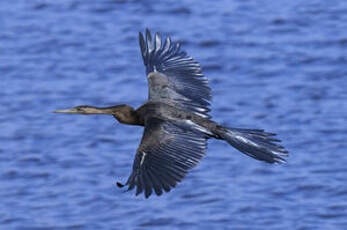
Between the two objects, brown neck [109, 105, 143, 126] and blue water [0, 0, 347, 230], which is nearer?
brown neck [109, 105, 143, 126]

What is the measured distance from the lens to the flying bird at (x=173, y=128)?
7.90 meters

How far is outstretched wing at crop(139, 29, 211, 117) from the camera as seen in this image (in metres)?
9.28

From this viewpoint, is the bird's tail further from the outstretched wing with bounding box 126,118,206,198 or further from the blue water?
the blue water

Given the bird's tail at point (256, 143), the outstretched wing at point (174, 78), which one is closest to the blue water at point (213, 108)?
the outstretched wing at point (174, 78)

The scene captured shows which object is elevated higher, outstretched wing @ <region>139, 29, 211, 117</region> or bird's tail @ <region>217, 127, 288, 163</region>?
outstretched wing @ <region>139, 29, 211, 117</region>

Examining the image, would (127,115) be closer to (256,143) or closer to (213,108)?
(256,143)

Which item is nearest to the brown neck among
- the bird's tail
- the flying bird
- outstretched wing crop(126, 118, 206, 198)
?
the flying bird

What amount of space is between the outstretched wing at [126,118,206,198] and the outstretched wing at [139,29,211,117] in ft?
2.34

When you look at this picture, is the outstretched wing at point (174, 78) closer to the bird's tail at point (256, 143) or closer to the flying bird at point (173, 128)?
the flying bird at point (173, 128)

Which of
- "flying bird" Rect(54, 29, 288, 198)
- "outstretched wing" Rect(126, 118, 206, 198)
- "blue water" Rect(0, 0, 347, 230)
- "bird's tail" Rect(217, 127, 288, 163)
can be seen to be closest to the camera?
"outstretched wing" Rect(126, 118, 206, 198)

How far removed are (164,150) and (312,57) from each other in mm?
6989

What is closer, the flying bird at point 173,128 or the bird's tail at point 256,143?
the flying bird at point 173,128

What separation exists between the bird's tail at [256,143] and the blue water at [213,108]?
2.87 meters

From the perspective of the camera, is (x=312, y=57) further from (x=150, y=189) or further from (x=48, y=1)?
(x=150, y=189)
